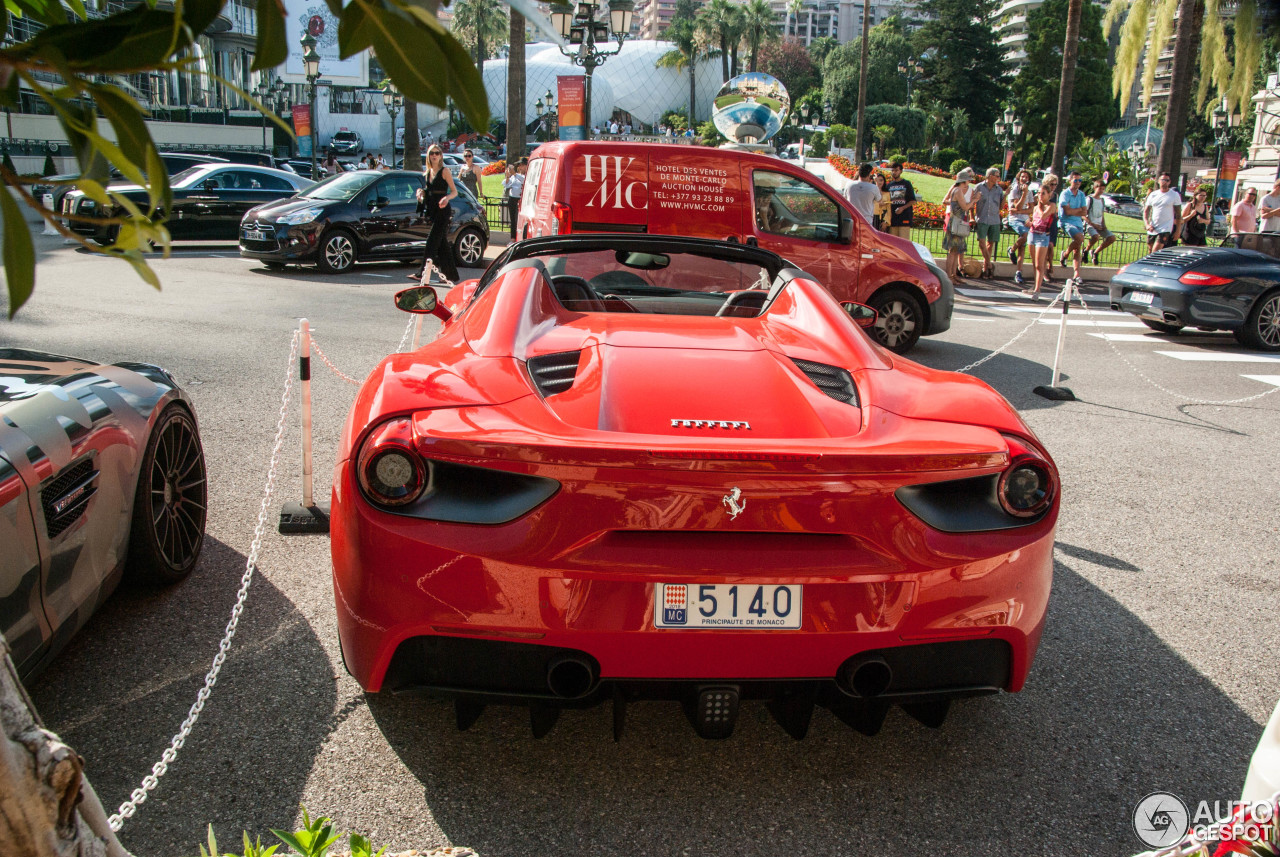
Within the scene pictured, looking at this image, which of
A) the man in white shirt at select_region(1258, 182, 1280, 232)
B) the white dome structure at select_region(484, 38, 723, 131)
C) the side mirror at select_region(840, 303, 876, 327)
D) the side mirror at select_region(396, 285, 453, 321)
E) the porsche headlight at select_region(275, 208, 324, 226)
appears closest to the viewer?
the side mirror at select_region(396, 285, 453, 321)

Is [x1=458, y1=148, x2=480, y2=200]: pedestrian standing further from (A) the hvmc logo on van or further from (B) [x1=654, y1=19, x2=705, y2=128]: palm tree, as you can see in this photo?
(B) [x1=654, y1=19, x2=705, y2=128]: palm tree

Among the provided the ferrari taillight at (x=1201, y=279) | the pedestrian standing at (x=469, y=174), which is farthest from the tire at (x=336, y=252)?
the ferrari taillight at (x=1201, y=279)

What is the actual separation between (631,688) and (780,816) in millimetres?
556

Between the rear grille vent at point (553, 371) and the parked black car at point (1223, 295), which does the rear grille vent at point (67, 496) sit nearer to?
the rear grille vent at point (553, 371)

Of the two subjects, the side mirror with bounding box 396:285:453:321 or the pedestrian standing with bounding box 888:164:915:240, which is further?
the pedestrian standing with bounding box 888:164:915:240

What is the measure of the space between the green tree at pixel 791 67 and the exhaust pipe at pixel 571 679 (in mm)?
127521

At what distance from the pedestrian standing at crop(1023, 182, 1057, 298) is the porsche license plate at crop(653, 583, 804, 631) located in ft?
47.9

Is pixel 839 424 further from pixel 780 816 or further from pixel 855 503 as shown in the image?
pixel 780 816

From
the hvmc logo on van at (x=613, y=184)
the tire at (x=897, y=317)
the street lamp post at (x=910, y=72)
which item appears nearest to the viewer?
the hvmc logo on van at (x=613, y=184)

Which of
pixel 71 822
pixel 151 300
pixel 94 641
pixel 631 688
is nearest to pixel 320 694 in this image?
pixel 94 641

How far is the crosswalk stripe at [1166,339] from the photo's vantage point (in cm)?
1192

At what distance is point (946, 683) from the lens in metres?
2.59

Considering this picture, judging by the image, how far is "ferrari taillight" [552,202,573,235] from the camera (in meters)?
9.04

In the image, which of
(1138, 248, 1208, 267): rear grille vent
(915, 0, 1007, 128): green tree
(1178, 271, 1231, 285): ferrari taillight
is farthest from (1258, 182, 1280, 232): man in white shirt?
(915, 0, 1007, 128): green tree
